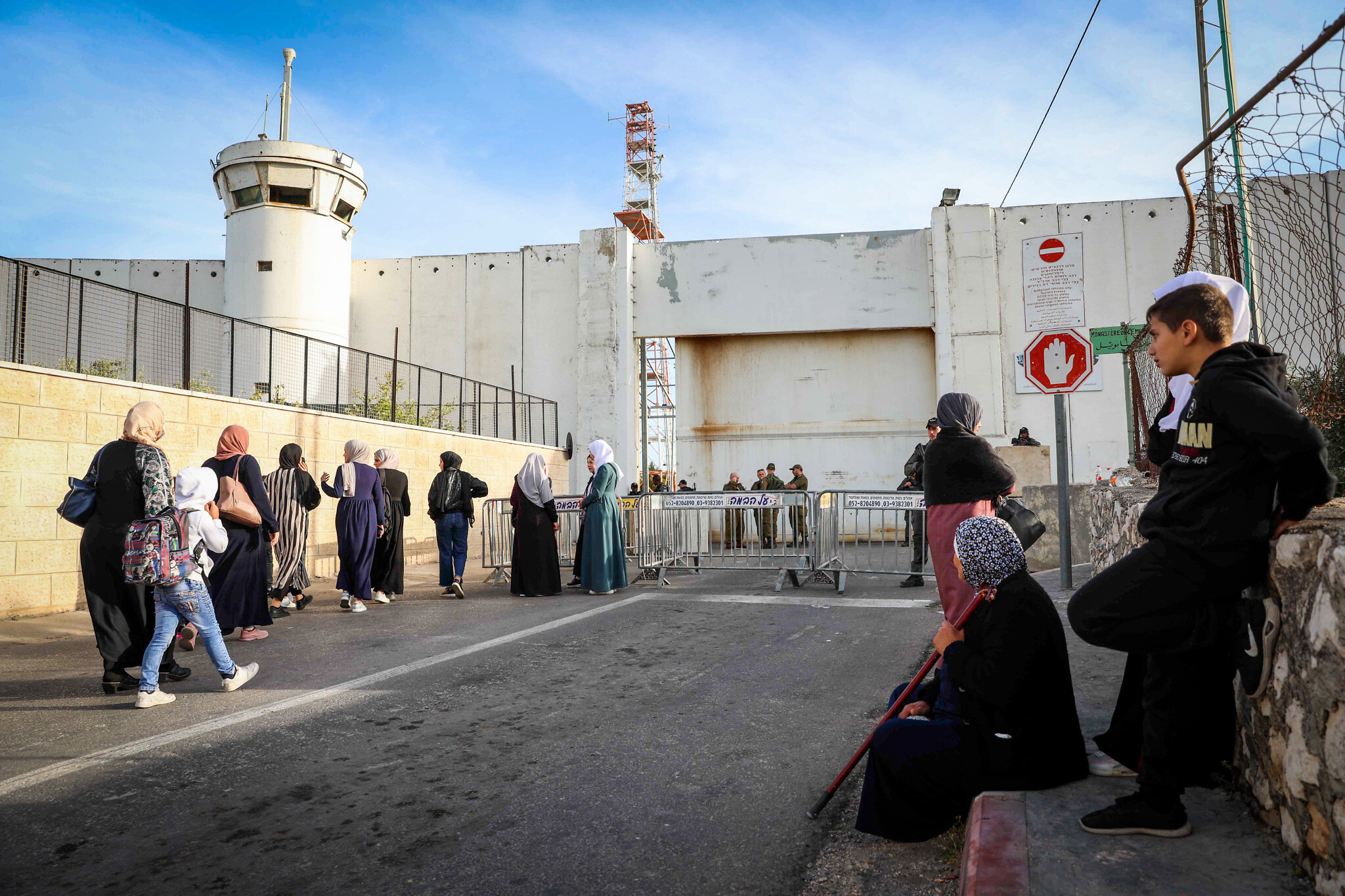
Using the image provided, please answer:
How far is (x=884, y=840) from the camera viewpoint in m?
3.10

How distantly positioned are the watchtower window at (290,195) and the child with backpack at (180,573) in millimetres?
23905

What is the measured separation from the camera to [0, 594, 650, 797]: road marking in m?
3.77

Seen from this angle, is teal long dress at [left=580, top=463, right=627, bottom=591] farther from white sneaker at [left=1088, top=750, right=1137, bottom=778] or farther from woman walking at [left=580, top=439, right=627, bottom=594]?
white sneaker at [left=1088, top=750, right=1137, bottom=778]

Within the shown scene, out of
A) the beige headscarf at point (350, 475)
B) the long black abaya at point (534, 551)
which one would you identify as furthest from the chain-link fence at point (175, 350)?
the long black abaya at point (534, 551)

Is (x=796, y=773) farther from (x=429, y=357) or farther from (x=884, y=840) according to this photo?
(x=429, y=357)

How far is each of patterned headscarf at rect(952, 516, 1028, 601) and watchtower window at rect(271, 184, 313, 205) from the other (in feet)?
91.3

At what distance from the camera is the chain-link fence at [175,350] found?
10.0m

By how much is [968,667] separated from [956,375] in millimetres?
22178

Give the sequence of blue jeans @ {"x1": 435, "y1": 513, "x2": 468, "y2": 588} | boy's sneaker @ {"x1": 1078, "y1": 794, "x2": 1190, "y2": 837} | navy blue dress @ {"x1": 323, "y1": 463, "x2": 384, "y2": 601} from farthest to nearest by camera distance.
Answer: blue jeans @ {"x1": 435, "y1": 513, "x2": 468, "y2": 588} → navy blue dress @ {"x1": 323, "y1": 463, "x2": 384, "y2": 601} → boy's sneaker @ {"x1": 1078, "y1": 794, "x2": 1190, "y2": 837}

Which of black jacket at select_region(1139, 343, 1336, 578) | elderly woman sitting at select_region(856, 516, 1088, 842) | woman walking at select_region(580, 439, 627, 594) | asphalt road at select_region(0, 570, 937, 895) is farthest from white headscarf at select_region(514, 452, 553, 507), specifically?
black jacket at select_region(1139, 343, 1336, 578)

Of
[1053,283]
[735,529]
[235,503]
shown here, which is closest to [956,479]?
[1053,283]

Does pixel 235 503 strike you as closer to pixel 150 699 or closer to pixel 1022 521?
pixel 150 699

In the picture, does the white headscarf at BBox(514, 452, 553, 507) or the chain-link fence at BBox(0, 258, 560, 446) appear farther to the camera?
the white headscarf at BBox(514, 452, 553, 507)

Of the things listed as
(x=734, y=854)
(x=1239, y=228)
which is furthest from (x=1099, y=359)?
(x=734, y=854)
